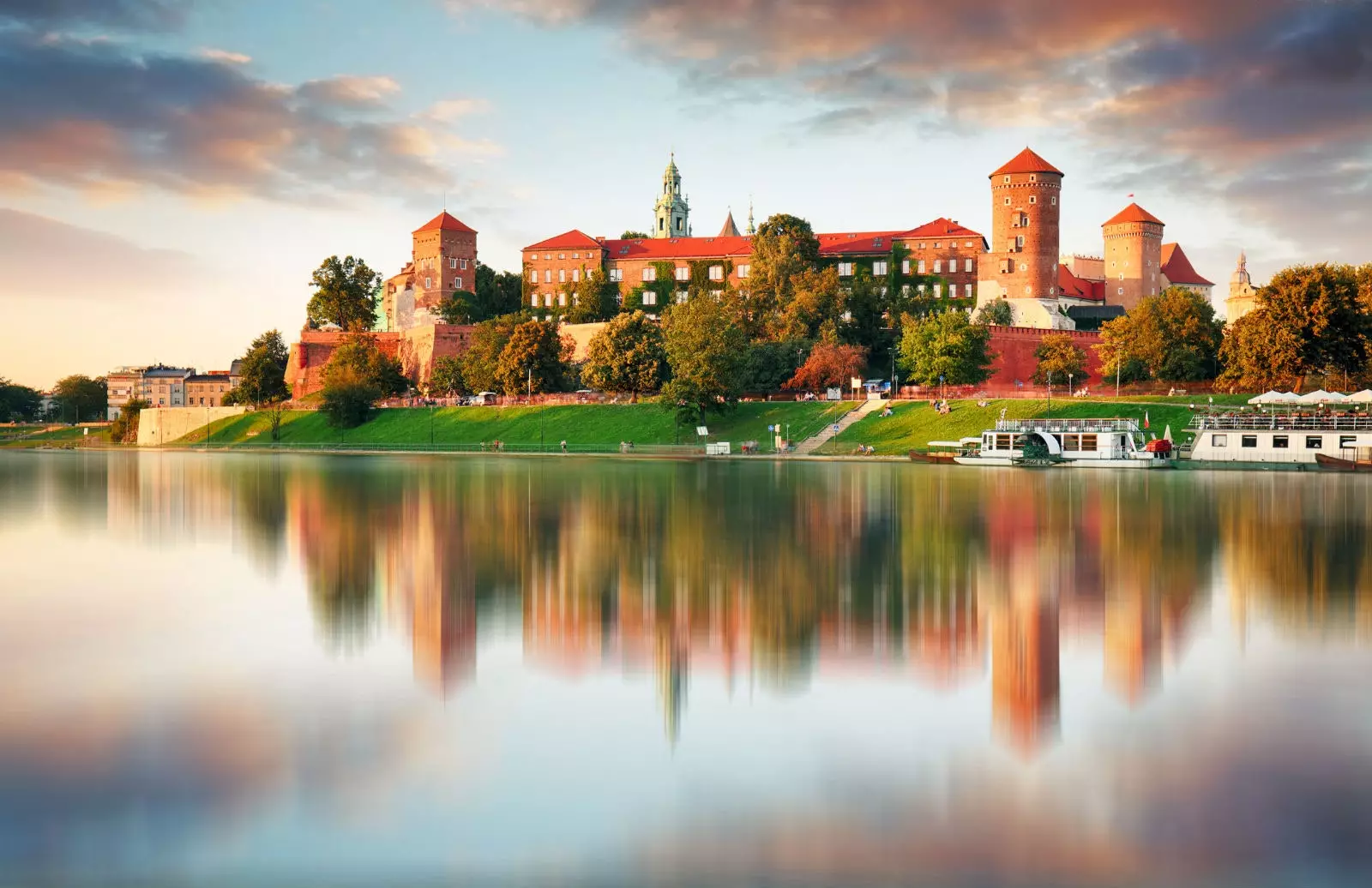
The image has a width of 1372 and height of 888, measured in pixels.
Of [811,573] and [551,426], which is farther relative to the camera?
[551,426]

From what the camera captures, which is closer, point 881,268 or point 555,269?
point 881,268

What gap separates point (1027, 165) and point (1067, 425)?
1695 inches

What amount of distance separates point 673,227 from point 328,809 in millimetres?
138752

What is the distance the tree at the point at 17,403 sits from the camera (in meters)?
142

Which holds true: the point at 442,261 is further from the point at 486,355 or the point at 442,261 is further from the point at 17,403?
the point at 17,403

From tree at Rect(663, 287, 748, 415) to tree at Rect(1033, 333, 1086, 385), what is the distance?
64.1ft

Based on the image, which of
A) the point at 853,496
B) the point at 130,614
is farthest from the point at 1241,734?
the point at 853,496

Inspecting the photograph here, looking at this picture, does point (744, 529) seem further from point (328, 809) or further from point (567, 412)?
point (567, 412)

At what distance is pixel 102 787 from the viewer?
280 inches

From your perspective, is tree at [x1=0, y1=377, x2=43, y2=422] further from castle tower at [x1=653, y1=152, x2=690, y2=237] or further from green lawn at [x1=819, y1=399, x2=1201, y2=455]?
green lawn at [x1=819, y1=399, x2=1201, y2=455]

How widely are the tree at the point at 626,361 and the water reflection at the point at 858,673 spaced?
43.3m

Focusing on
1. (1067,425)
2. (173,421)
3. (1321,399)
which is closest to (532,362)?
(1067,425)

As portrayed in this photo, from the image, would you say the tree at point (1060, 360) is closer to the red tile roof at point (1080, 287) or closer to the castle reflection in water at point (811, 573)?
the red tile roof at point (1080, 287)

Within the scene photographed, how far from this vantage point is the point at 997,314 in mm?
82375
